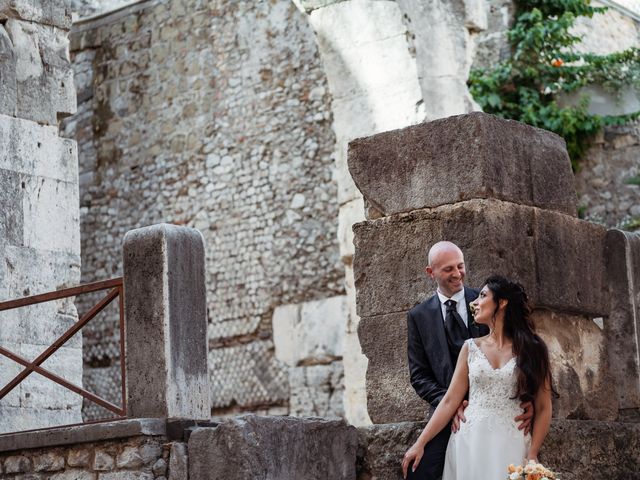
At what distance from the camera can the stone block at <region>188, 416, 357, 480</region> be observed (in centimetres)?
520

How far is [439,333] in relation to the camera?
5.09 metres

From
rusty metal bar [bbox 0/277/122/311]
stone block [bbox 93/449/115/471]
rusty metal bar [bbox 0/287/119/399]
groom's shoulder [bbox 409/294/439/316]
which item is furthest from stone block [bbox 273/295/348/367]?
groom's shoulder [bbox 409/294/439/316]

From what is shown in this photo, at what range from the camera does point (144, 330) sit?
568cm

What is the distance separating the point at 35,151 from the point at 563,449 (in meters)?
4.48

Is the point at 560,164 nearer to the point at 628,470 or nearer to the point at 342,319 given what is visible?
the point at 628,470

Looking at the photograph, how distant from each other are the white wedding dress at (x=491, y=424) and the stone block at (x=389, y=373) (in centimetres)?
73

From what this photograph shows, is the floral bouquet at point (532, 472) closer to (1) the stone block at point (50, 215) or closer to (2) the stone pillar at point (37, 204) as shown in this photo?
(2) the stone pillar at point (37, 204)

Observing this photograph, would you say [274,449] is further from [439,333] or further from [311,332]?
[311,332]

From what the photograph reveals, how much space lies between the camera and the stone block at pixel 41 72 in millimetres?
8508

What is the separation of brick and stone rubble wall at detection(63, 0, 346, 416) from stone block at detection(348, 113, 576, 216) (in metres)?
7.64

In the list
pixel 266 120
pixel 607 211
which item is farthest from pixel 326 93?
pixel 607 211

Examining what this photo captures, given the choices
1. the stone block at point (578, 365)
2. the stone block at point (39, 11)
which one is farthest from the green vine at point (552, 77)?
the stone block at point (578, 365)

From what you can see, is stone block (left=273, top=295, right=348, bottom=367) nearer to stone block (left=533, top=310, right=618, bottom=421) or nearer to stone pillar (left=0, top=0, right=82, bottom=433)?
stone pillar (left=0, top=0, right=82, bottom=433)

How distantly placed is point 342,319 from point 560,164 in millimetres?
7482
